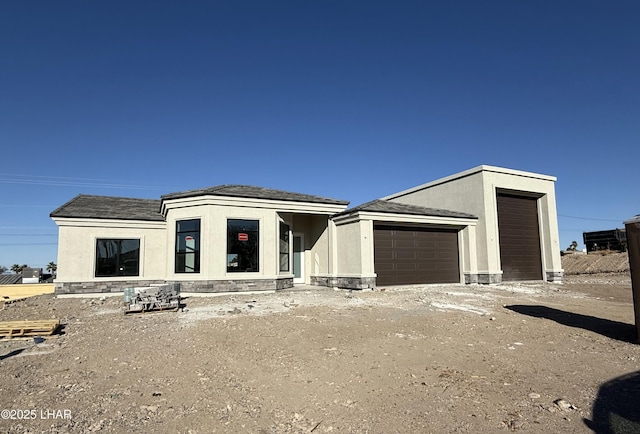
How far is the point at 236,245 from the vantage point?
15664 mm

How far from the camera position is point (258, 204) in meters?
16.2

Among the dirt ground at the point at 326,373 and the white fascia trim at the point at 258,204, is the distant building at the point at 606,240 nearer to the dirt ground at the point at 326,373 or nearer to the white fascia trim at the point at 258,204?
the dirt ground at the point at 326,373

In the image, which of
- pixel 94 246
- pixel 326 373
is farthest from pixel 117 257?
pixel 326 373

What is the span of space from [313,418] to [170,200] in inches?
530

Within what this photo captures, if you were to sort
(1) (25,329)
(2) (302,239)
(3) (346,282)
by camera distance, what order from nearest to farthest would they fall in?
(1) (25,329)
(3) (346,282)
(2) (302,239)

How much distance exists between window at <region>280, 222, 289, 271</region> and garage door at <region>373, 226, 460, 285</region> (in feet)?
13.2

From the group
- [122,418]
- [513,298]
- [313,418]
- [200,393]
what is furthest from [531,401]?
[513,298]

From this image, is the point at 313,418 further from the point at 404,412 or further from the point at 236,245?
the point at 236,245

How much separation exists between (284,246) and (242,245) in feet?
7.35

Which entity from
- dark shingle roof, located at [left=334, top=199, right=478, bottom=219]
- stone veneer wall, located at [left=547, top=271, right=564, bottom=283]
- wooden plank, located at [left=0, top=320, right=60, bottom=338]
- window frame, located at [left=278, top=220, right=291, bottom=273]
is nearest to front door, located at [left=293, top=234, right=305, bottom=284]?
window frame, located at [left=278, top=220, right=291, bottom=273]

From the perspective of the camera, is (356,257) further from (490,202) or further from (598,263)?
(598,263)

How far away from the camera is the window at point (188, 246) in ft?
50.4

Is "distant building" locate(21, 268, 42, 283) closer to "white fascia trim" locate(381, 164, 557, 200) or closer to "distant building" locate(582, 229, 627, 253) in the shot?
"white fascia trim" locate(381, 164, 557, 200)

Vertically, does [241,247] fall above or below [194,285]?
above
